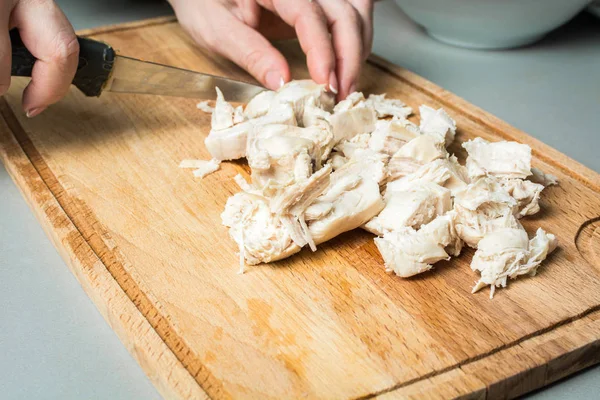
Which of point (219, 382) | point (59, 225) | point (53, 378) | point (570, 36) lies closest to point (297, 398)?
point (219, 382)

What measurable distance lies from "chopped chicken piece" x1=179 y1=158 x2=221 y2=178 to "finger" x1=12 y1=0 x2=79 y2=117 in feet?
1.34

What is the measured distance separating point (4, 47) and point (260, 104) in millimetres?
723

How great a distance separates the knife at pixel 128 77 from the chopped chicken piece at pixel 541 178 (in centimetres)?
89

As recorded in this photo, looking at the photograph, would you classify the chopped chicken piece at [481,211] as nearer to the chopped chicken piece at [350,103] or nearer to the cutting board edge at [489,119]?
the cutting board edge at [489,119]

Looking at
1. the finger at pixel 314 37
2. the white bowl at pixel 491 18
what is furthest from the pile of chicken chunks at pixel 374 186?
the white bowl at pixel 491 18

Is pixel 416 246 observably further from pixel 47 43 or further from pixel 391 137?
pixel 47 43

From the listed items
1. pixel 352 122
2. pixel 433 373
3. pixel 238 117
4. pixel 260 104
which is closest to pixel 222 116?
pixel 238 117

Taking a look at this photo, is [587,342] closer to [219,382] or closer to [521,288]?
[521,288]

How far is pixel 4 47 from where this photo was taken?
1797mm

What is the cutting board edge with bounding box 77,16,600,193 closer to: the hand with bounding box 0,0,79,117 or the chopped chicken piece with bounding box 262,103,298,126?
the chopped chicken piece with bounding box 262,103,298,126

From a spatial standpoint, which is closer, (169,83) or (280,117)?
(280,117)

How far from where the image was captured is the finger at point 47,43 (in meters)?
1.86

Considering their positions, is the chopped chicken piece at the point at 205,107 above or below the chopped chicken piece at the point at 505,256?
below

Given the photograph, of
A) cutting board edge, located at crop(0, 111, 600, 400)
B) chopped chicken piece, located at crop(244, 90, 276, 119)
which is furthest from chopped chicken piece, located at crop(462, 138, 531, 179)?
chopped chicken piece, located at crop(244, 90, 276, 119)
